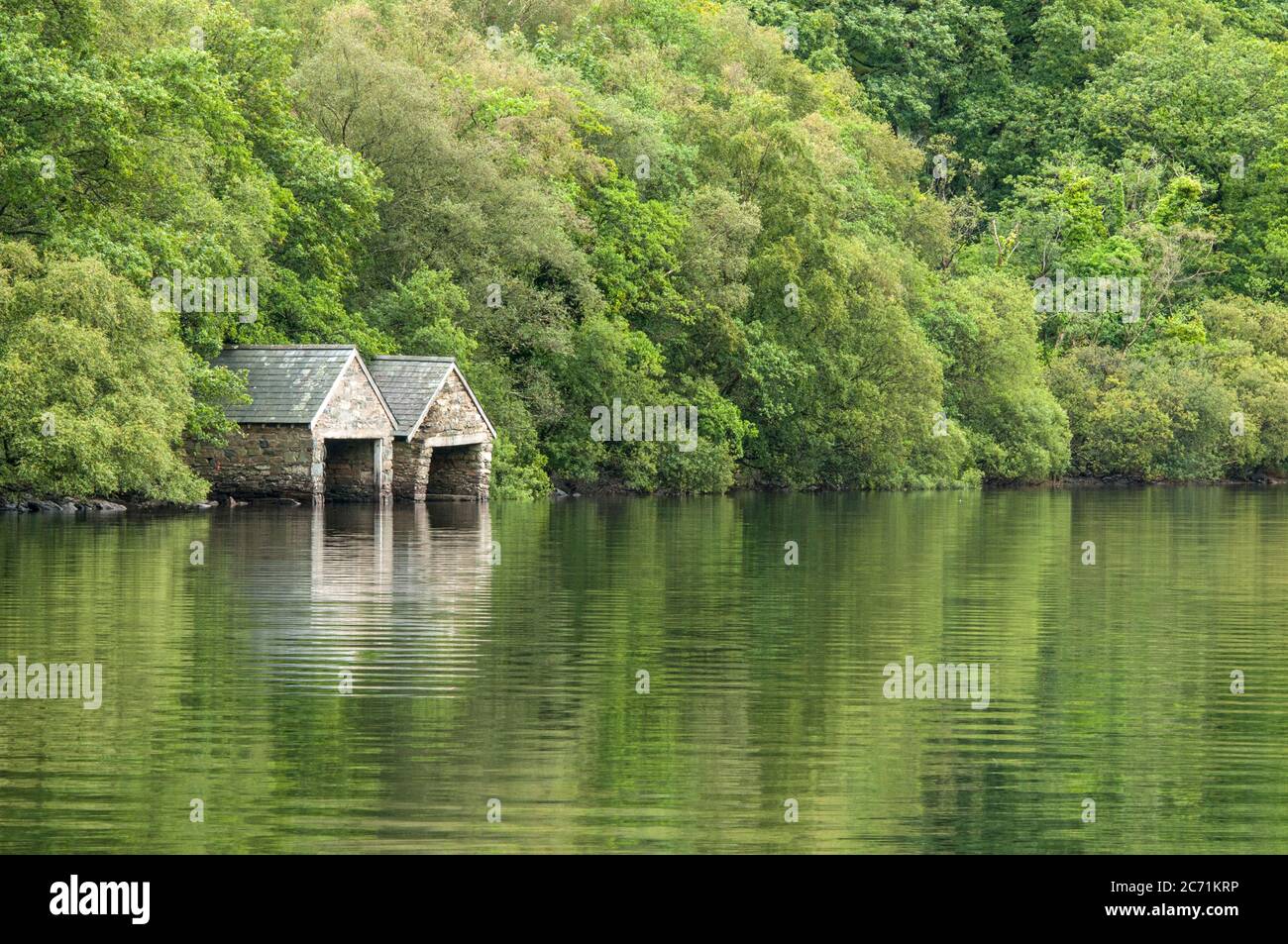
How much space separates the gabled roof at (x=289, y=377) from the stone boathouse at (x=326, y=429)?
3cm

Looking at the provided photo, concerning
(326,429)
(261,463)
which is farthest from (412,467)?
(261,463)

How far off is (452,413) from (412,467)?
6.16 ft

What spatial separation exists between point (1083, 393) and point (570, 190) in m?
34.5

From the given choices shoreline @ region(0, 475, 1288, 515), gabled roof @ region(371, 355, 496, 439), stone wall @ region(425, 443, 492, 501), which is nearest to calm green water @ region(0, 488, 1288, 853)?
shoreline @ region(0, 475, 1288, 515)

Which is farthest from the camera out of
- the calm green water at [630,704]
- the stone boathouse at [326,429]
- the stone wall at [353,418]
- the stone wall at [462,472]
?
the stone wall at [462,472]

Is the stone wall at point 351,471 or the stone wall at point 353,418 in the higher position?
the stone wall at point 353,418

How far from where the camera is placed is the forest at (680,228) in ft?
164

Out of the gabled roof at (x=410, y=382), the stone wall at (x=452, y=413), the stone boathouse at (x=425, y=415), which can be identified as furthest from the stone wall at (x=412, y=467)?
the gabled roof at (x=410, y=382)

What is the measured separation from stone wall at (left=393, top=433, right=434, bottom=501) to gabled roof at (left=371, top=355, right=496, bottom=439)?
88 cm

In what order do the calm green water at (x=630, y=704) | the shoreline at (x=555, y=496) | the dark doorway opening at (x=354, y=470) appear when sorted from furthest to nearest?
1. the dark doorway opening at (x=354, y=470)
2. the shoreline at (x=555, y=496)
3. the calm green water at (x=630, y=704)

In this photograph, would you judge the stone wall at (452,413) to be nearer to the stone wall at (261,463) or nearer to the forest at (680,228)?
the forest at (680,228)

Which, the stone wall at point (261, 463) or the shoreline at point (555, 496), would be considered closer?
the shoreline at point (555, 496)

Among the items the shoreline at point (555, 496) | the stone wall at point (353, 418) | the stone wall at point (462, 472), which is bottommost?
the shoreline at point (555, 496)
